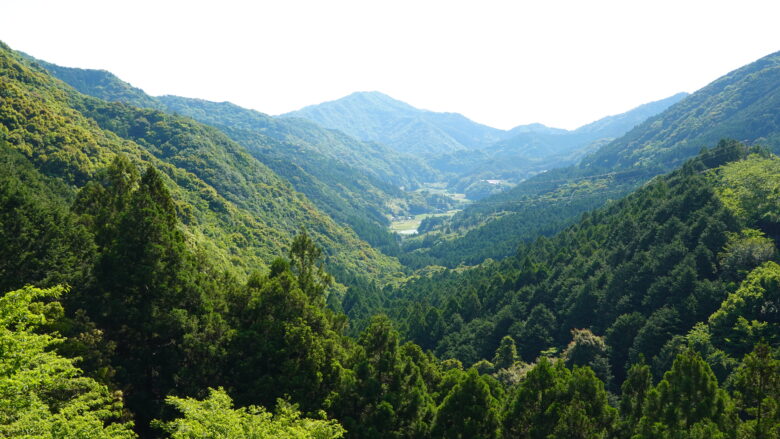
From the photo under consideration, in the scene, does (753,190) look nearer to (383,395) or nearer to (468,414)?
(468,414)

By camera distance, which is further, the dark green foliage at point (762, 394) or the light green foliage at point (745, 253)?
the light green foliage at point (745, 253)

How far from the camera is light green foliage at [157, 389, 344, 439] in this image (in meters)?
22.0

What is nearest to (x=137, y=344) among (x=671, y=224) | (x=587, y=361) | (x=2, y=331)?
(x=2, y=331)

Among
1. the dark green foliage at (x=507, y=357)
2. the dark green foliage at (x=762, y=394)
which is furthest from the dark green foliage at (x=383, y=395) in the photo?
the dark green foliage at (x=507, y=357)

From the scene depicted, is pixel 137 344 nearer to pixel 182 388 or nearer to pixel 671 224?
pixel 182 388

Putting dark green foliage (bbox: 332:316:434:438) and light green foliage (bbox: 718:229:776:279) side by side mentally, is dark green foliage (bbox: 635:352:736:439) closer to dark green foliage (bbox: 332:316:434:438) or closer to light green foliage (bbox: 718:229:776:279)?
dark green foliage (bbox: 332:316:434:438)

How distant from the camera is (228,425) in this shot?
74.9 ft

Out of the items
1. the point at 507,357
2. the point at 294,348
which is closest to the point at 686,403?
the point at 294,348

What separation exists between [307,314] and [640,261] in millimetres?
72746

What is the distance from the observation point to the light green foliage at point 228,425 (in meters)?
22.0

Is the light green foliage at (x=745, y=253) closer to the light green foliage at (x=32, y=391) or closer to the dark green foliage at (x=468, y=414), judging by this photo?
the dark green foliage at (x=468, y=414)

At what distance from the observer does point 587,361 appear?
71.0 m

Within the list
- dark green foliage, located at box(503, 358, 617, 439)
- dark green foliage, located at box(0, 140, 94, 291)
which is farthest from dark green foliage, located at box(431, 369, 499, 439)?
dark green foliage, located at box(0, 140, 94, 291)

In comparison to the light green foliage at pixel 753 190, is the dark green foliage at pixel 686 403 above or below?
below
